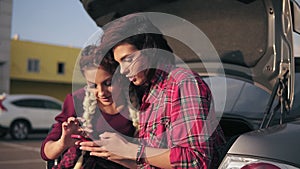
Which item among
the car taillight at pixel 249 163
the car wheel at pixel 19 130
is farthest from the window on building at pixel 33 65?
the car taillight at pixel 249 163

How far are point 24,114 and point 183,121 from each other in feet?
44.9

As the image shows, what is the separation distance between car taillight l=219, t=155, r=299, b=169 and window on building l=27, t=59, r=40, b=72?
3217 cm

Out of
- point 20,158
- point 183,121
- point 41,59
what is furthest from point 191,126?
point 41,59

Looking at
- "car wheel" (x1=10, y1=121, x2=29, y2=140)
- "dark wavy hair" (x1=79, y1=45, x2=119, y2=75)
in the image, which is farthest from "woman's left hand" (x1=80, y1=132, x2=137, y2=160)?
"car wheel" (x1=10, y1=121, x2=29, y2=140)

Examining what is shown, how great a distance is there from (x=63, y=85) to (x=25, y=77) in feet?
14.0

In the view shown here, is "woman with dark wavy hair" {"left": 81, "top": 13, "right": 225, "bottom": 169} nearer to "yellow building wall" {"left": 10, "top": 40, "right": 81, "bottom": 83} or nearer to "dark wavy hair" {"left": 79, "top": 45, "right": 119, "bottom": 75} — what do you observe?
"dark wavy hair" {"left": 79, "top": 45, "right": 119, "bottom": 75}

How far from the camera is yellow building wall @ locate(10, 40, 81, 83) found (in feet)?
103

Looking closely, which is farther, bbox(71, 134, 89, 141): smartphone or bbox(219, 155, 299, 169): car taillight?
bbox(71, 134, 89, 141): smartphone

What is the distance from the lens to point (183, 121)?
5.98ft

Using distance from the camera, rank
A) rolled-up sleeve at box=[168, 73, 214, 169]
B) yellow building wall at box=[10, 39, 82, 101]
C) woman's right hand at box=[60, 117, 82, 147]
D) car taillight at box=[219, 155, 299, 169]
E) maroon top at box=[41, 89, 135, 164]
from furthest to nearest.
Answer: yellow building wall at box=[10, 39, 82, 101], maroon top at box=[41, 89, 135, 164], woman's right hand at box=[60, 117, 82, 147], rolled-up sleeve at box=[168, 73, 214, 169], car taillight at box=[219, 155, 299, 169]

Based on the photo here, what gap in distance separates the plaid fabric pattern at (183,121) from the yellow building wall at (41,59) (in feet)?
94.7

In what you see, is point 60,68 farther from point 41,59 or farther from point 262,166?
point 262,166

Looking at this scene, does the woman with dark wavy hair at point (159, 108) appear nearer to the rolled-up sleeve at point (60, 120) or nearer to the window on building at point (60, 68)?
the rolled-up sleeve at point (60, 120)

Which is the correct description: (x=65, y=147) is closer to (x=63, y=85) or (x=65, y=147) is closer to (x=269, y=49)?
(x=269, y=49)
